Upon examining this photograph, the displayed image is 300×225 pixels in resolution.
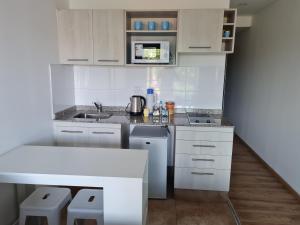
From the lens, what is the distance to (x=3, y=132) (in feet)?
5.69

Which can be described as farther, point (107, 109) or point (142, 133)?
point (107, 109)

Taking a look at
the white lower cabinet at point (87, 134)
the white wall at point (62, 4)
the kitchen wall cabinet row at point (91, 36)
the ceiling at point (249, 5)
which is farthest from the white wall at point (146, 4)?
the white lower cabinet at point (87, 134)

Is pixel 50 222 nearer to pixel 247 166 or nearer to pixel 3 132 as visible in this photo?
pixel 3 132

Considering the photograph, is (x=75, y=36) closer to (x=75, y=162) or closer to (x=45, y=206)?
(x=75, y=162)

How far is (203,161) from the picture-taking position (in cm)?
253

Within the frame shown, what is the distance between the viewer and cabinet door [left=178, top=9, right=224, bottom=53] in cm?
251

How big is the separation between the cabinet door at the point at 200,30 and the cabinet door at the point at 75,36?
1044 mm

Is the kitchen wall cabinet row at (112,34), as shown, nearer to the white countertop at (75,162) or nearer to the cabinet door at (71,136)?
the cabinet door at (71,136)

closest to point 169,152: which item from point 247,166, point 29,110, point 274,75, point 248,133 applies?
point 247,166

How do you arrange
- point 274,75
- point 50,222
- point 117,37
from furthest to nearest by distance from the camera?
point 274,75, point 117,37, point 50,222

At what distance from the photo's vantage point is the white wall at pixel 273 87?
2.79 metres

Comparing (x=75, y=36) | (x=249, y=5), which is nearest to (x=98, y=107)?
(x=75, y=36)

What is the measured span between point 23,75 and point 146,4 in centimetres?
169

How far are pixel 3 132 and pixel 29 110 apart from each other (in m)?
0.40
